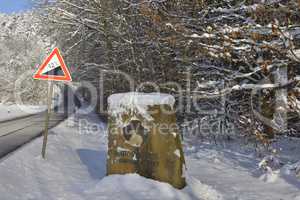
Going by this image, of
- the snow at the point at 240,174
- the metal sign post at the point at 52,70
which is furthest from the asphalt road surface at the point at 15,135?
the snow at the point at 240,174

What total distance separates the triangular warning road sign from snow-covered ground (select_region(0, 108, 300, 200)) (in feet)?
5.72

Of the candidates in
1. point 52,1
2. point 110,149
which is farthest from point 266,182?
point 52,1

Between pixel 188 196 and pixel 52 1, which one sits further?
pixel 52 1

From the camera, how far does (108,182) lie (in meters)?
6.51

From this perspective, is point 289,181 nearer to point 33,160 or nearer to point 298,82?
point 298,82

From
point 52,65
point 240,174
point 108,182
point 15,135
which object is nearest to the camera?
point 108,182

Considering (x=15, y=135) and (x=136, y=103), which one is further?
(x=15, y=135)

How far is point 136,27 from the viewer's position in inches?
592

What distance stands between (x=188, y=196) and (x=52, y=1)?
14681 mm

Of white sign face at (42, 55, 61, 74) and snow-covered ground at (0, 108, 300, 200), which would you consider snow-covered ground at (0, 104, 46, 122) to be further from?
snow-covered ground at (0, 108, 300, 200)

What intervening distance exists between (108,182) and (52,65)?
356 cm

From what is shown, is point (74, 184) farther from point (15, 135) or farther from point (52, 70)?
point (15, 135)

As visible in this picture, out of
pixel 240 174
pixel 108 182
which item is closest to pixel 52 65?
pixel 108 182

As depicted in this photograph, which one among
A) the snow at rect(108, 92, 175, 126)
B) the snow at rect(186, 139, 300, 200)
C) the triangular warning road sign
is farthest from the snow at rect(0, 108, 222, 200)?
the triangular warning road sign
